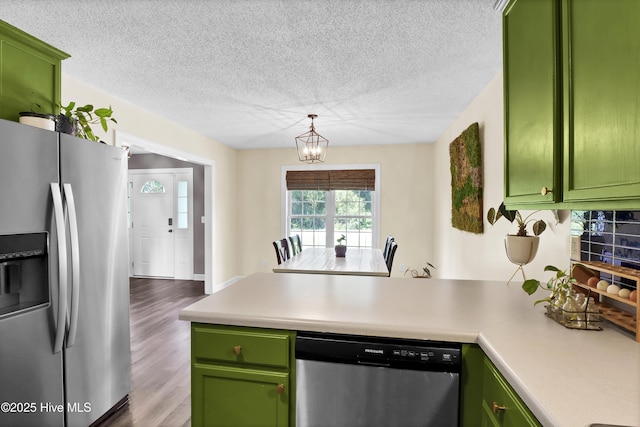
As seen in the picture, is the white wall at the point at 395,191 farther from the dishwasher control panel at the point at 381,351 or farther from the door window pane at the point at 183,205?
the dishwasher control panel at the point at 381,351

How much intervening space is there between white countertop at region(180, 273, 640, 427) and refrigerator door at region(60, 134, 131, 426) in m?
0.86

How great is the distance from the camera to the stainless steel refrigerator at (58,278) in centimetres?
154

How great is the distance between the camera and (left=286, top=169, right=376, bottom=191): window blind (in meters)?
5.58

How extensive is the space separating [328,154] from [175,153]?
2.44 meters

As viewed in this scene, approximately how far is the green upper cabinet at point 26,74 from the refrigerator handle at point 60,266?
1.78 feet

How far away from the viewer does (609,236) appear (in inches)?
51.6

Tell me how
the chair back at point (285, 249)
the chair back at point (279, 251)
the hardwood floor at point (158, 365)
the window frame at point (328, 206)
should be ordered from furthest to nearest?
the window frame at point (328, 206)
the chair back at point (285, 249)
the chair back at point (279, 251)
the hardwood floor at point (158, 365)

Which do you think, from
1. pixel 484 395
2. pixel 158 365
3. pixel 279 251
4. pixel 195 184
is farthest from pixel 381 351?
pixel 195 184

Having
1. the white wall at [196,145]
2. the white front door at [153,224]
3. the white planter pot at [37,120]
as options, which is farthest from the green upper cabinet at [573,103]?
the white front door at [153,224]

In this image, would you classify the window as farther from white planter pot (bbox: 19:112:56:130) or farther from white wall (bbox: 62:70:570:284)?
white planter pot (bbox: 19:112:56:130)

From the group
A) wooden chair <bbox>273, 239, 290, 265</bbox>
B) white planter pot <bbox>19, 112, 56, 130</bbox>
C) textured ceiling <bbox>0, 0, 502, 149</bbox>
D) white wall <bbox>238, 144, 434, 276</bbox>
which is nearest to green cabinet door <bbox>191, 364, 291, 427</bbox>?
white planter pot <bbox>19, 112, 56, 130</bbox>

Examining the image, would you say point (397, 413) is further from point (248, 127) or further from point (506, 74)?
point (248, 127)

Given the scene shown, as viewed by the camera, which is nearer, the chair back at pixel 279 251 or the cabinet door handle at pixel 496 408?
the cabinet door handle at pixel 496 408

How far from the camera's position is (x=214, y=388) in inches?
54.4
